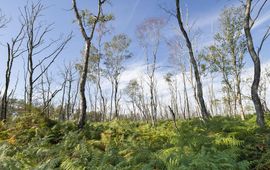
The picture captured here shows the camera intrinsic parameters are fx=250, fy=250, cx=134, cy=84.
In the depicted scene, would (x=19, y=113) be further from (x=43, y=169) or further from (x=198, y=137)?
(x=198, y=137)

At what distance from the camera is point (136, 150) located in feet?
21.6

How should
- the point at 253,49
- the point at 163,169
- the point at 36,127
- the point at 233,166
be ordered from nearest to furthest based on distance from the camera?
1. the point at 233,166
2. the point at 163,169
3. the point at 253,49
4. the point at 36,127

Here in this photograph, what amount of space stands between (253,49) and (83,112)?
713cm

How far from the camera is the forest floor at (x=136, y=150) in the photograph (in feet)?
15.8

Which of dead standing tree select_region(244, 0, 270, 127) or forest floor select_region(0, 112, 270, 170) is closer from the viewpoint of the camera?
forest floor select_region(0, 112, 270, 170)

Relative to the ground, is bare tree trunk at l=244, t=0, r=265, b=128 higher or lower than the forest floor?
higher

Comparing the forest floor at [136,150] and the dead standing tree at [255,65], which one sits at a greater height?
the dead standing tree at [255,65]

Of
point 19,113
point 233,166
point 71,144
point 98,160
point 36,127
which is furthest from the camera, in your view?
point 19,113

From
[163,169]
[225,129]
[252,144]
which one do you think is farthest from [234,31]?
[163,169]

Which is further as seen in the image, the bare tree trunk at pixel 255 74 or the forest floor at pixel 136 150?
the bare tree trunk at pixel 255 74

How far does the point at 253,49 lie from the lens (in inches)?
338

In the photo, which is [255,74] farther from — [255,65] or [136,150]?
[136,150]

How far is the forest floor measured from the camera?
15.8ft

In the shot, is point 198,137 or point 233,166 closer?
point 233,166
